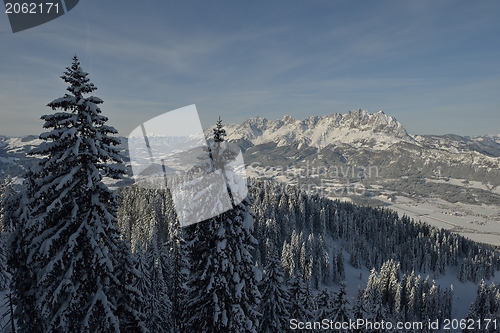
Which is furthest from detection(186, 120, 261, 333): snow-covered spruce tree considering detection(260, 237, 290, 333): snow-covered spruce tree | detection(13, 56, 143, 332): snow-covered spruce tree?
detection(260, 237, 290, 333): snow-covered spruce tree

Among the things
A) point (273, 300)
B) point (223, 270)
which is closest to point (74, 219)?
point (223, 270)

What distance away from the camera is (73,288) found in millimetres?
10055

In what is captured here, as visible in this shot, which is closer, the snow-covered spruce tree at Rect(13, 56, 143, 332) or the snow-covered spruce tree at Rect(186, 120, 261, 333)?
the snow-covered spruce tree at Rect(13, 56, 143, 332)

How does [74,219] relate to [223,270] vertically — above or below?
above

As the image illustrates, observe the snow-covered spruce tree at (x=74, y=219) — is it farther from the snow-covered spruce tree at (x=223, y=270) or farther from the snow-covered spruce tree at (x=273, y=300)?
the snow-covered spruce tree at (x=273, y=300)

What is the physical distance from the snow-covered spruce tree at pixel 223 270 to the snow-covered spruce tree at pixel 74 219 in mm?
5292

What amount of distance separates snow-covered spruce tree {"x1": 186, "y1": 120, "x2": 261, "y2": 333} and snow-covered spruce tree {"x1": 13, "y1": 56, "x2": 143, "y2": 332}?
208 inches

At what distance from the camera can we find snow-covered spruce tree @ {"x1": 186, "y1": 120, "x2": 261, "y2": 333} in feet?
48.9

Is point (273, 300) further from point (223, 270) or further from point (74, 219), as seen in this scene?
point (74, 219)

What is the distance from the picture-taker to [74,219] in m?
10.2

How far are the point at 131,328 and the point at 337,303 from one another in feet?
73.3

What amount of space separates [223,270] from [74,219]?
7548 mm

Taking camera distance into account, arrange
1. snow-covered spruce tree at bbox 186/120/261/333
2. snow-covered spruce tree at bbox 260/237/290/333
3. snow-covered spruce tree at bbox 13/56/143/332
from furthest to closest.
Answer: snow-covered spruce tree at bbox 260/237/290/333 < snow-covered spruce tree at bbox 186/120/261/333 < snow-covered spruce tree at bbox 13/56/143/332

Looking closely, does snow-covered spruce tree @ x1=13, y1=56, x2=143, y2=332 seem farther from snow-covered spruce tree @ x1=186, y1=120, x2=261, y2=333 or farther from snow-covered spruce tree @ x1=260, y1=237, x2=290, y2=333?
snow-covered spruce tree @ x1=260, y1=237, x2=290, y2=333
